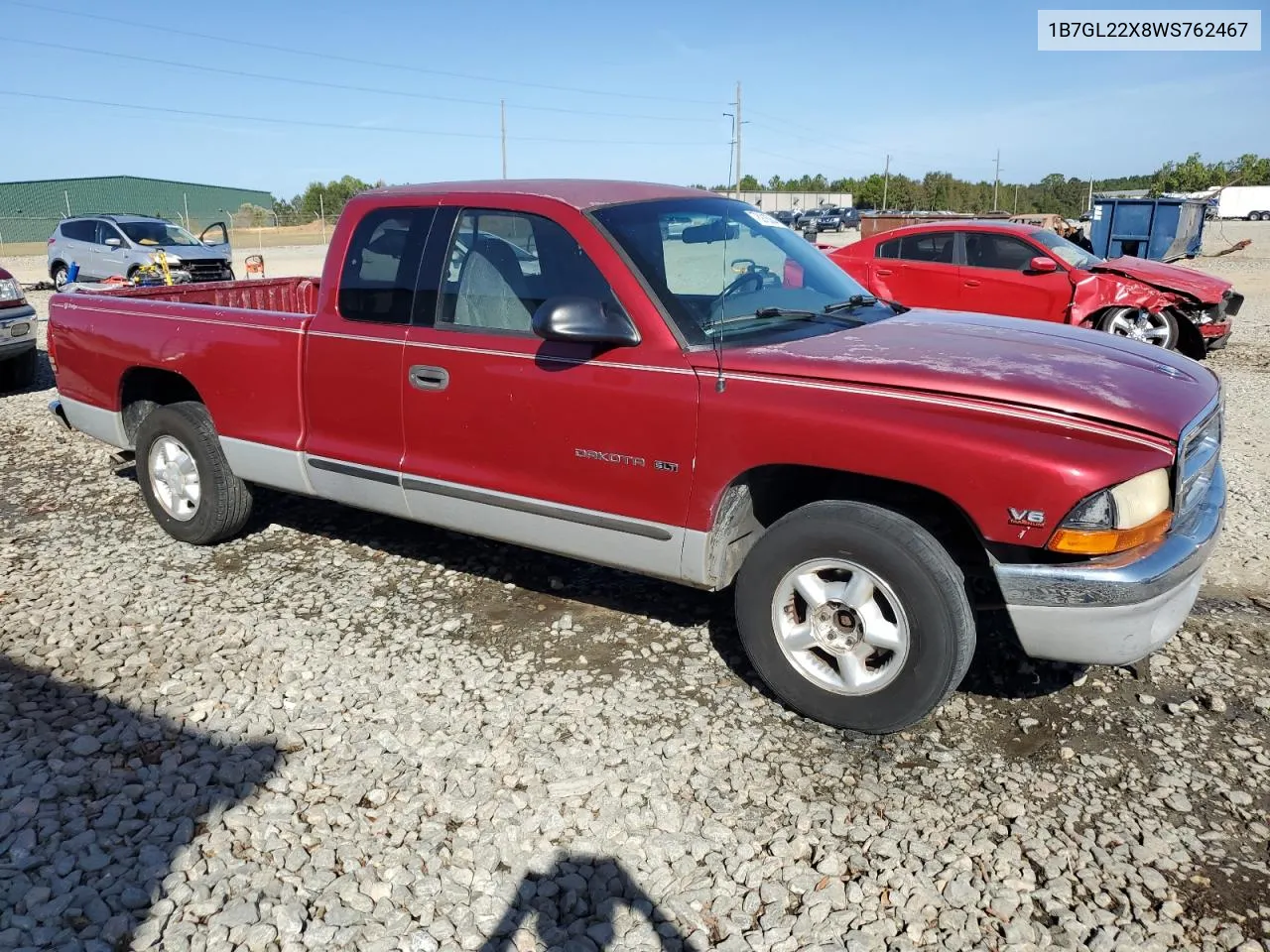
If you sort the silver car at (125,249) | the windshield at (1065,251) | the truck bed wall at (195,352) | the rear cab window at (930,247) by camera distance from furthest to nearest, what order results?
the silver car at (125,249)
the rear cab window at (930,247)
the windshield at (1065,251)
the truck bed wall at (195,352)

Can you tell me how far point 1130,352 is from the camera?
3670 mm

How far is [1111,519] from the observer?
2.89m

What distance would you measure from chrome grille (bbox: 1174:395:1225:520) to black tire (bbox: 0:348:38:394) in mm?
10514

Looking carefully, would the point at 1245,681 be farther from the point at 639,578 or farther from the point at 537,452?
the point at 537,452

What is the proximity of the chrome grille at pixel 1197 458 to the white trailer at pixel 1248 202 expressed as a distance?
256 ft

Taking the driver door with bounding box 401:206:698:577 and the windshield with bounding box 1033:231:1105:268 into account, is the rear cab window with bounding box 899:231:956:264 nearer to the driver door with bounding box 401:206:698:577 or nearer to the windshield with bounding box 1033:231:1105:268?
the windshield with bounding box 1033:231:1105:268

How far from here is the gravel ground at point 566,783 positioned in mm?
2625

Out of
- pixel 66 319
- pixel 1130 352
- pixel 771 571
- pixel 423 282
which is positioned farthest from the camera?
pixel 66 319

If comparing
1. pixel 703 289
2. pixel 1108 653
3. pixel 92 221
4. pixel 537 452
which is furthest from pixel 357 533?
pixel 92 221

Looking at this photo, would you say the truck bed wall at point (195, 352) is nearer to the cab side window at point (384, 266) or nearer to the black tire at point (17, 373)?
the cab side window at point (384, 266)

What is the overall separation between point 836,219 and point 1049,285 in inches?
1847

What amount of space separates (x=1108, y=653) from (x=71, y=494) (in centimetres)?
630

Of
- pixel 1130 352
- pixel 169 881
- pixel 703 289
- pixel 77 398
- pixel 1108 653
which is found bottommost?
pixel 169 881

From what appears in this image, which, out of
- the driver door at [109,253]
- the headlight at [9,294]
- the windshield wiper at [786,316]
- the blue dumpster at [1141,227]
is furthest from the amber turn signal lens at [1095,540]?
the driver door at [109,253]
